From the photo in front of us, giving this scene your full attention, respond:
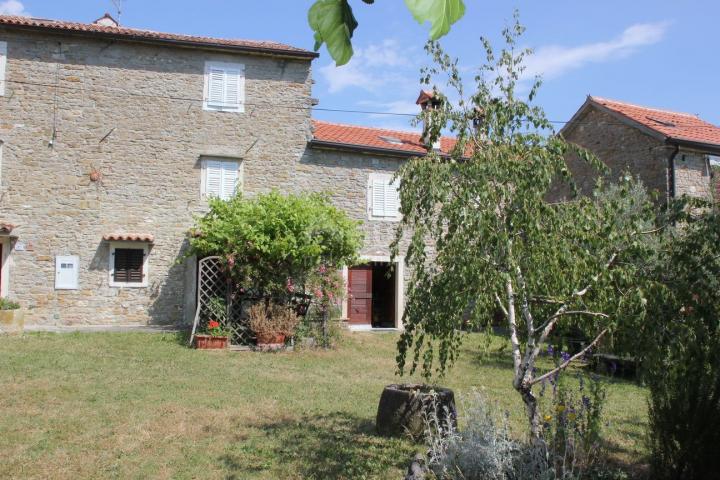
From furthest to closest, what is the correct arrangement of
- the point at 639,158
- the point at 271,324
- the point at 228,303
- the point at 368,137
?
the point at 368,137 < the point at 639,158 < the point at 228,303 < the point at 271,324

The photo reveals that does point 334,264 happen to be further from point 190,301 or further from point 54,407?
point 54,407

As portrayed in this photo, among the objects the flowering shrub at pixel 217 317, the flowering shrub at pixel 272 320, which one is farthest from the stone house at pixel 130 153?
the flowering shrub at pixel 272 320

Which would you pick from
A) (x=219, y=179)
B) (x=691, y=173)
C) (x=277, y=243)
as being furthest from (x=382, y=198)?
(x=691, y=173)

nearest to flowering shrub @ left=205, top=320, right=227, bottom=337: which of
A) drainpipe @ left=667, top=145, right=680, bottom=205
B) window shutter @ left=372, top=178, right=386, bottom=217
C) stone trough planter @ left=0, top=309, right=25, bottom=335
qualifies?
stone trough planter @ left=0, top=309, right=25, bottom=335

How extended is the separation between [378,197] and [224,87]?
4.84m

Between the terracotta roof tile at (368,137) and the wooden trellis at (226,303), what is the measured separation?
4.72 meters

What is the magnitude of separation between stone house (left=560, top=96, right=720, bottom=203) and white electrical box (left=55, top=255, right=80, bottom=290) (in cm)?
1342

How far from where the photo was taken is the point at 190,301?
13906mm

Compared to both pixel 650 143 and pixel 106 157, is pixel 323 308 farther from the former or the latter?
pixel 650 143

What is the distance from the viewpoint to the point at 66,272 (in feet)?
44.2

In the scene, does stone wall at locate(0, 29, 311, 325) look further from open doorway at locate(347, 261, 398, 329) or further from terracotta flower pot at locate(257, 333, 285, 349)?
terracotta flower pot at locate(257, 333, 285, 349)

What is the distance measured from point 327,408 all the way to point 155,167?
934cm

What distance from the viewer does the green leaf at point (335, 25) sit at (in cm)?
119

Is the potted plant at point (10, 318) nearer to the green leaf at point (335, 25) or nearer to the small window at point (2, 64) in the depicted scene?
the small window at point (2, 64)
